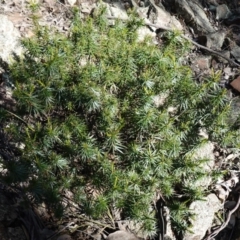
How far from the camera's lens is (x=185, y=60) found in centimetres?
403

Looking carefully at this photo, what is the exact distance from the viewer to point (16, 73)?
299 cm

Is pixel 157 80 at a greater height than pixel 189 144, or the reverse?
pixel 157 80

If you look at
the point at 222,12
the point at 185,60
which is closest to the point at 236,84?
the point at 185,60

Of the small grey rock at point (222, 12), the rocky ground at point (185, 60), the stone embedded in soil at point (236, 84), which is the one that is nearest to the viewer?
the rocky ground at point (185, 60)

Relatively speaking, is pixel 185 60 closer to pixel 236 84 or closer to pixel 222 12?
pixel 236 84

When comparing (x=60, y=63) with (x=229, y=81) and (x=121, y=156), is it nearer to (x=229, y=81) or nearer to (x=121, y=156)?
(x=121, y=156)

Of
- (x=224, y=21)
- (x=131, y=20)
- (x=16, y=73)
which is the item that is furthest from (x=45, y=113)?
(x=224, y=21)

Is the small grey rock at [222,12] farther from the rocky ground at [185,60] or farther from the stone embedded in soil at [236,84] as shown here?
the stone embedded in soil at [236,84]

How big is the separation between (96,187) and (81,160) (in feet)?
0.75

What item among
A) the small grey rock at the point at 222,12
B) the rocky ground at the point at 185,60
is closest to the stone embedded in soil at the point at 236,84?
the rocky ground at the point at 185,60

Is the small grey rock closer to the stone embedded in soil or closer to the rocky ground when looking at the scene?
the rocky ground

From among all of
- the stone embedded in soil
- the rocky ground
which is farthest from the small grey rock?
the stone embedded in soil

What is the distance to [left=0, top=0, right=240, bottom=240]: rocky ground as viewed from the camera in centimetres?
291

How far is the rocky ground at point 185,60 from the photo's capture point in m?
2.91
